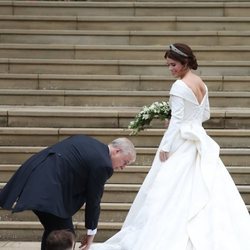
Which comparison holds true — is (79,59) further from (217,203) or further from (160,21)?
(217,203)

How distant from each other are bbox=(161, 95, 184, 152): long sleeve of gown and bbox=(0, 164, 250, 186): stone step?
77.4 inches

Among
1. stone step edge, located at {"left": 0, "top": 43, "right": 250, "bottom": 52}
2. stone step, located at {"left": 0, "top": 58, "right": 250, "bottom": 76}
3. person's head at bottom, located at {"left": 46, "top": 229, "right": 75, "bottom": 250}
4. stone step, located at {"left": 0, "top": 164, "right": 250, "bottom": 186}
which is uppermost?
stone step edge, located at {"left": 0, "top": 43, "right": 250, "bottom": 52}

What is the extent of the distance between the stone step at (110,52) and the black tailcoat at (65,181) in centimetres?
568

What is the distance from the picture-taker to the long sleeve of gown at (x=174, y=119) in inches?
227

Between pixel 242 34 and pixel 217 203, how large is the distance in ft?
17.3

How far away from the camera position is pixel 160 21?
10867 mm

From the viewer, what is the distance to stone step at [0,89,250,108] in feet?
30.3

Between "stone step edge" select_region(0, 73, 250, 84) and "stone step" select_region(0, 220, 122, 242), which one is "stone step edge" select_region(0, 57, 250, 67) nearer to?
"stone step edge" select_region(0, 73, 250, 84)

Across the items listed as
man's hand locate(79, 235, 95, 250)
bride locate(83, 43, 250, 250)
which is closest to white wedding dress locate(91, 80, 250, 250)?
bride locate(83, 43, 250, 250)

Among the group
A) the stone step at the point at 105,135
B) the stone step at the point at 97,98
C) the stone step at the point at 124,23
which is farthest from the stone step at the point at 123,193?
the stone step at the point at 124,23

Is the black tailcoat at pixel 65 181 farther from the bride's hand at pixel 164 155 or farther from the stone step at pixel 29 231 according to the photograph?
the stone step at pixel 29 231

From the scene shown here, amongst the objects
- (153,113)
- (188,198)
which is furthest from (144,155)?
(188,198)

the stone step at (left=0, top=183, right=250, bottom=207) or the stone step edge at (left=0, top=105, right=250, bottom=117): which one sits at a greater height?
the stone step edge at (left=0, top=105, right=250, bottom=117)

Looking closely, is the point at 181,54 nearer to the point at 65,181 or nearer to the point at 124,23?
the point at 65,181
